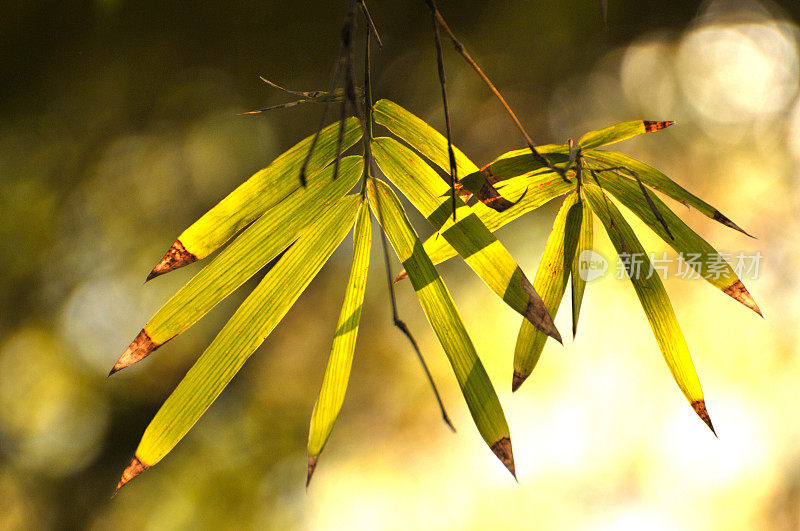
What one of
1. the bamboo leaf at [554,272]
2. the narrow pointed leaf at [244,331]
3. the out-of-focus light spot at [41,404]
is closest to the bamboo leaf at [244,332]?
the narrow pointed leaf at [244,331]

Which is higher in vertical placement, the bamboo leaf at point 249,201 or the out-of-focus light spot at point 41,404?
the bamboo leaf at point 249,201

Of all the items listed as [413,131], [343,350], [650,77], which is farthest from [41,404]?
[650,77]

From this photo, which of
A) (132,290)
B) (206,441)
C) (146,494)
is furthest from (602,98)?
(146,494)

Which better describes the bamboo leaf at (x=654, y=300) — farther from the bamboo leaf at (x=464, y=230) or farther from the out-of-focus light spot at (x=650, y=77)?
the out-of-focus light spot at (x=650, y=77)

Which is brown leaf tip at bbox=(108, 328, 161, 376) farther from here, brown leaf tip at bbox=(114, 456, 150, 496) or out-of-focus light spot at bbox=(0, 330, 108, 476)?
out-of-focus light spot at bbox=(0, 330, 108, 476)

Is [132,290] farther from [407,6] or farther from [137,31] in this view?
[407,6]

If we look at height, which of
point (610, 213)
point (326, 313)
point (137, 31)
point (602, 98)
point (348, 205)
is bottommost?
point (326, 313)

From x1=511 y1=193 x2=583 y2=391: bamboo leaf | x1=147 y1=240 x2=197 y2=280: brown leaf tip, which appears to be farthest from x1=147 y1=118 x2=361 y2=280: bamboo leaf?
x1=511 y1=193 x2=583 y2=391: bamboo leaf
